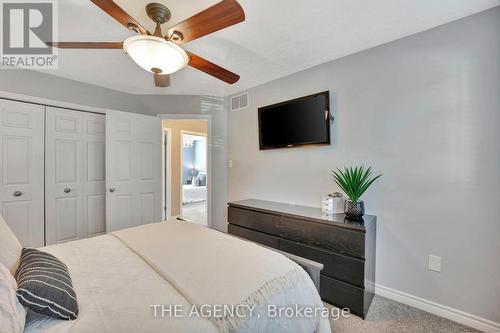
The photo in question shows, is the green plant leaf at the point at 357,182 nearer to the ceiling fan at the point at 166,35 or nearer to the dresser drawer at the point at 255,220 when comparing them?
the dresser drawer at the point at 255,220

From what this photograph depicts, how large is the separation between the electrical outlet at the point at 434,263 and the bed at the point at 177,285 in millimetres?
1225

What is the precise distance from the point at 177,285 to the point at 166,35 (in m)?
1.45

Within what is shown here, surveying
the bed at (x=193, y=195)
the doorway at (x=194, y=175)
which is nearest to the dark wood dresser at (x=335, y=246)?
the doorway at (x=194, y=175)

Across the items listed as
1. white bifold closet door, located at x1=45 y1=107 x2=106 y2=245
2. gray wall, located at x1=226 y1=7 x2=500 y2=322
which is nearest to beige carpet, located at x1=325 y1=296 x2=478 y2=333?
gray wall, located at x1=226 y1=7 x2=500 y2=322

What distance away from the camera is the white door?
2.46 meters

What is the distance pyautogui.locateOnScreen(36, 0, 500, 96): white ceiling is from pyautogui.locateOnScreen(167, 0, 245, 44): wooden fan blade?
311 millimetres

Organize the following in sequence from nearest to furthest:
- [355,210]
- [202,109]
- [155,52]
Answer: [155,52] < [355,210] < [202,109]

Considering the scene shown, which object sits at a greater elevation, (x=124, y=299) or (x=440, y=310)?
(x=124, y=299)

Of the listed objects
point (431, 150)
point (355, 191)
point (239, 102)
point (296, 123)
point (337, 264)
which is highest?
point (239, 102)

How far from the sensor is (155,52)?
55.2 inches

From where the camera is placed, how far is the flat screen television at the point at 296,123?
2361 millimetres

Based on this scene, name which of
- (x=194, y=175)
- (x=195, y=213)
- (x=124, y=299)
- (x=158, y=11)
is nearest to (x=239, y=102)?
(x=158, y=11)

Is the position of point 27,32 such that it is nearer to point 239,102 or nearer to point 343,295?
point 239,102

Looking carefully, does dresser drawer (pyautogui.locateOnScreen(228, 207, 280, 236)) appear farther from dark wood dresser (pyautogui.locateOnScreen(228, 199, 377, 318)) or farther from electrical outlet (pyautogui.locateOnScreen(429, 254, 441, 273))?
electrical outlet (pyautogui.locateOnScreen(429, 254, 441, 273))
